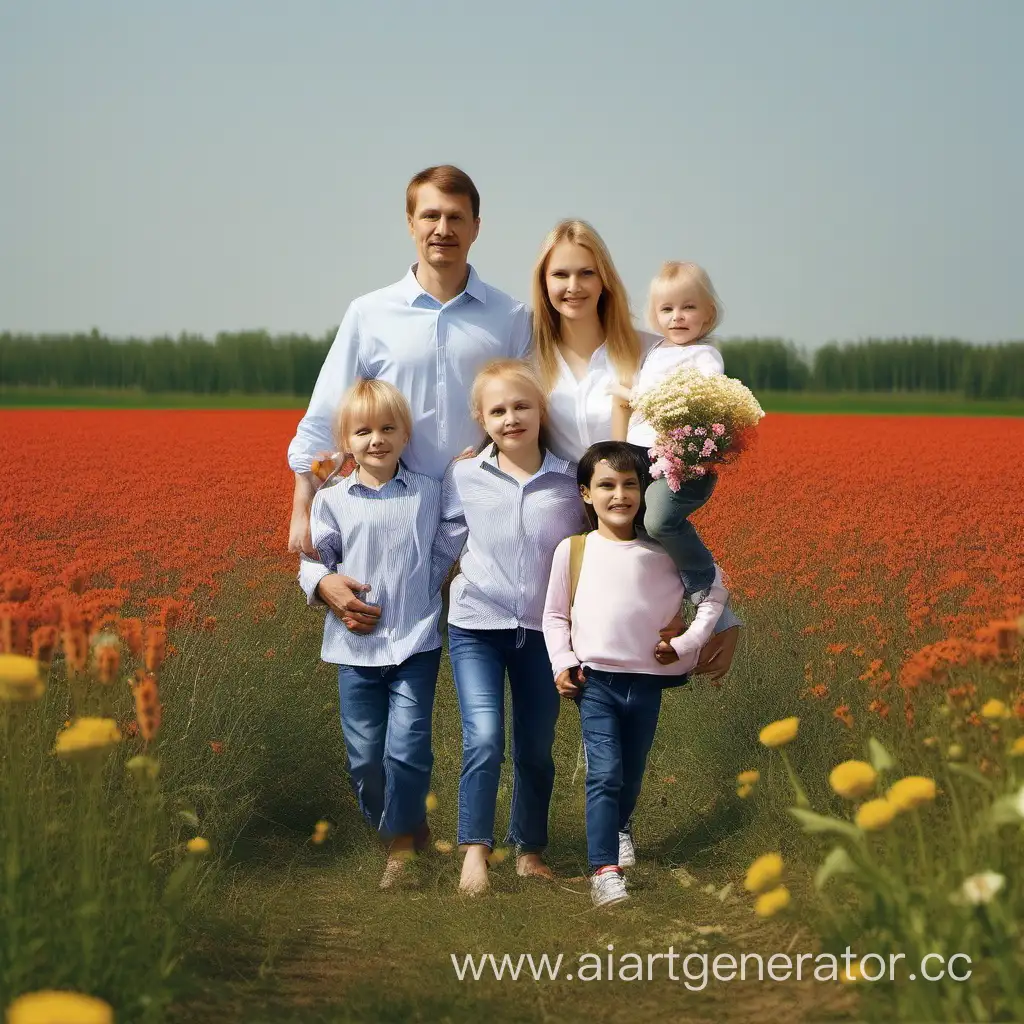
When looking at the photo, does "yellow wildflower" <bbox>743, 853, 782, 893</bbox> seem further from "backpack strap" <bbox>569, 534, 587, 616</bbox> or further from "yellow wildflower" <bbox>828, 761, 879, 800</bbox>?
"backpack strap" <bbox>569, 534, 587, 616</bbox>

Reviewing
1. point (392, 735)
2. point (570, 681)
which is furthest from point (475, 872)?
point (570, 681)

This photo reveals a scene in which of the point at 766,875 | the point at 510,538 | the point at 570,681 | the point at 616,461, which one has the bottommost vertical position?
the point at 766,875

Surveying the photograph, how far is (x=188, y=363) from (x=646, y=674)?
2580 cm

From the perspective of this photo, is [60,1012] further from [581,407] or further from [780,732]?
[581,407]

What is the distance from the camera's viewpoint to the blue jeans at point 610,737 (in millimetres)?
4273

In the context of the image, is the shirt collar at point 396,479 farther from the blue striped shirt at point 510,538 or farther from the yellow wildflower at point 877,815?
the yellow wildflower at point 877,815

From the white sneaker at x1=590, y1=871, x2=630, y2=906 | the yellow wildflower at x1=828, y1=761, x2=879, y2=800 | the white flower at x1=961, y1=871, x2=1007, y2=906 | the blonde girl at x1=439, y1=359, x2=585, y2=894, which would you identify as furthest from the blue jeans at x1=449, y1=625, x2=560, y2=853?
the white flower at x1=961, y1=871, x2=1007, y2=906

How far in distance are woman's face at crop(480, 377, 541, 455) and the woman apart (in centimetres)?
16

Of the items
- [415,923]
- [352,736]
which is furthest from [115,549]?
[415,923]

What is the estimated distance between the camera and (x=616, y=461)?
4.25m

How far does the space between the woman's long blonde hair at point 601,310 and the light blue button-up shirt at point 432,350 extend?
0.28 meters

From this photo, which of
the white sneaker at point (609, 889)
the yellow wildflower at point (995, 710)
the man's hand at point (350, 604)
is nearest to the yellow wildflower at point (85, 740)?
the man's hand at point (350, 604)

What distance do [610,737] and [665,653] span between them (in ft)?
1.11

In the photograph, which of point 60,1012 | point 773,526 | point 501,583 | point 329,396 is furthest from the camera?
point 773,526
